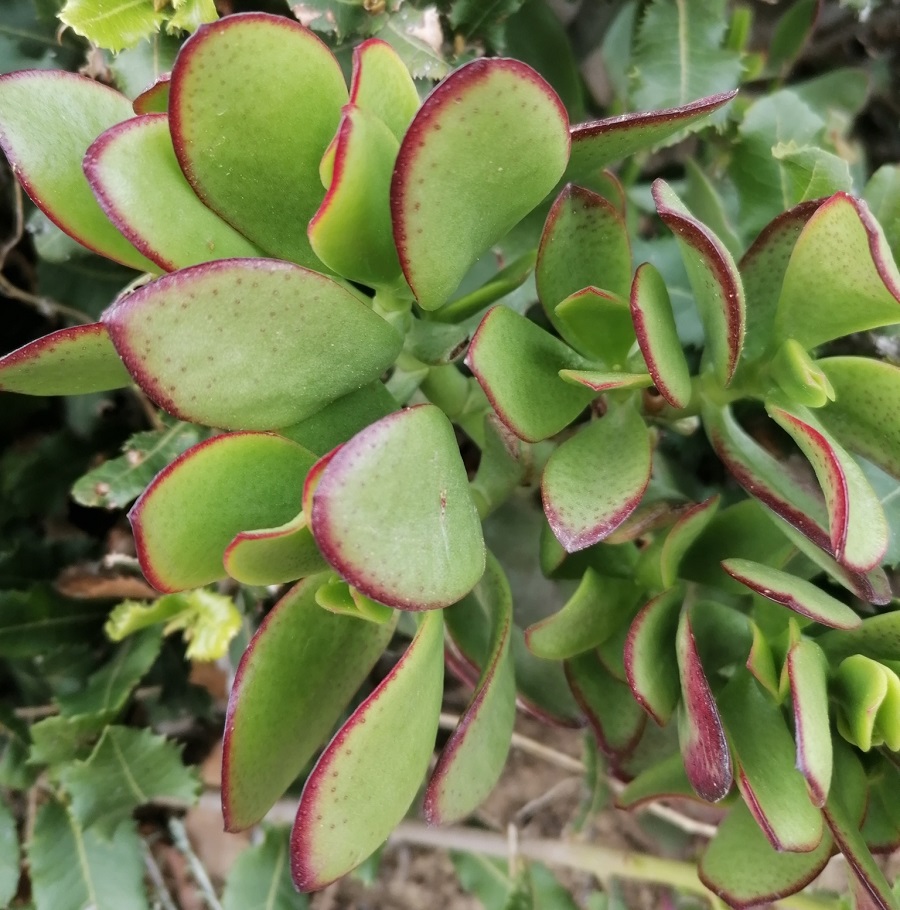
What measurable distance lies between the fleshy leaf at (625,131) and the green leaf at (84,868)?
703 mm

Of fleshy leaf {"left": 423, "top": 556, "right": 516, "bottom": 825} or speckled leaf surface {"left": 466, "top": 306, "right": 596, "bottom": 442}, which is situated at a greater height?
speckled leaf surface {"left": 466, "top": 306, "right": 596, "bottom": 442}

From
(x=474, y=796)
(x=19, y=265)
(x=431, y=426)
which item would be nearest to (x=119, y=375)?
(x=431, y=426)

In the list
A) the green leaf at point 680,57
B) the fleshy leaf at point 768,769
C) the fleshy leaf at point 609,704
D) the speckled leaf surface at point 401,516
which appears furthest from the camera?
the green leaf at point 680,57

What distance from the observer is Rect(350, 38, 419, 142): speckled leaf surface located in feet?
1.34

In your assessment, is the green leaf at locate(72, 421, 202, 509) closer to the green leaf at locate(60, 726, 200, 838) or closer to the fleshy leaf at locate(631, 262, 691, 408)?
the green leaf at locate(60, 726, 200, 838)

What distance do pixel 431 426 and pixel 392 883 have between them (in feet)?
2.59

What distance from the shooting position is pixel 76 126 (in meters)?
0.44

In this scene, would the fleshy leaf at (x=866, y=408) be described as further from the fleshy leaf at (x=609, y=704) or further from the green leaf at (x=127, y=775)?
the green leaf at (x=127, y=775)

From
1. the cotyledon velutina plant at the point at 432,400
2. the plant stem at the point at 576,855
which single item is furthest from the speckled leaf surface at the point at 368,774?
the plant stem at the point at 576,855

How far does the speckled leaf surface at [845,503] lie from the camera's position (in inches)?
15.6

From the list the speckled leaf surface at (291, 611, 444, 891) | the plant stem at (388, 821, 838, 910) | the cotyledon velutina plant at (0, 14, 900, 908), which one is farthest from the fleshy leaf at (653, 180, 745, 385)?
the plant stem at (388, 821, 838, 910)

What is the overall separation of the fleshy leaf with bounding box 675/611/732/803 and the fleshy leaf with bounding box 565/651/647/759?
0.39ft

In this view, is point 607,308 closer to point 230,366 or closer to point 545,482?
point 545,482

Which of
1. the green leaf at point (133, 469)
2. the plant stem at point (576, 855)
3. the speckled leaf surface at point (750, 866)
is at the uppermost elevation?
the green leaf at point (133, 469)
